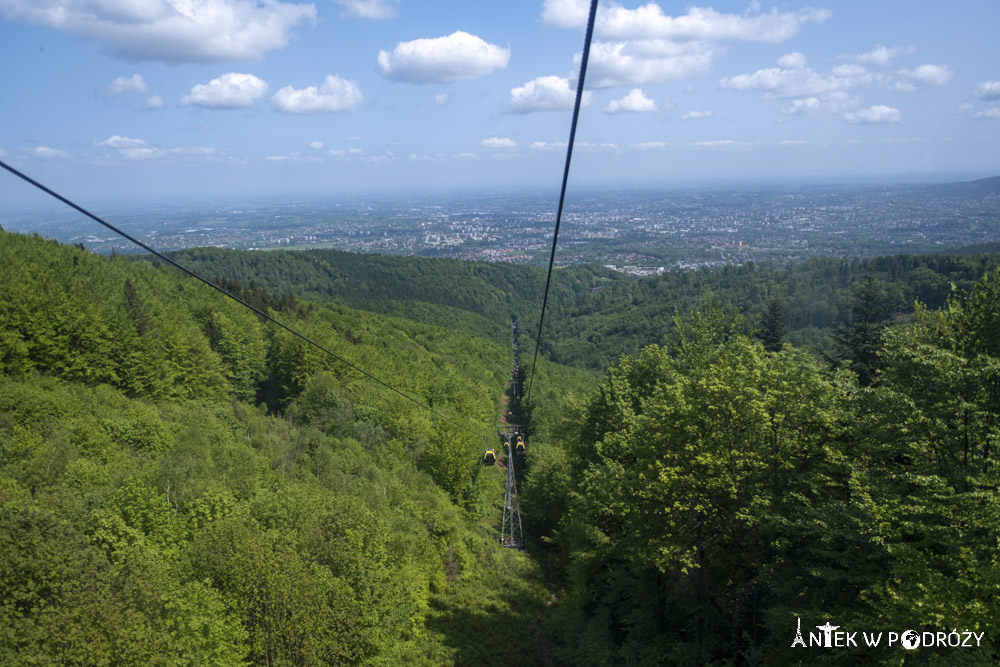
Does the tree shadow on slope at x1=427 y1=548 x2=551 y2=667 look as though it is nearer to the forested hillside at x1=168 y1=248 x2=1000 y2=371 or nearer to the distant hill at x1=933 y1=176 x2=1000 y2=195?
the forested hillside at x1=168 y1=248 x2=1000 y2=371

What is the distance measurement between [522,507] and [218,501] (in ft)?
81.3

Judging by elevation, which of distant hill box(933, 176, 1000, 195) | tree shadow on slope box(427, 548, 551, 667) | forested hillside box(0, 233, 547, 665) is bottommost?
tree shadow on slope box(427, 548, 551, 667)

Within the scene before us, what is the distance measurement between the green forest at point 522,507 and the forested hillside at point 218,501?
11 cm

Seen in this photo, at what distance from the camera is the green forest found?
9.40 m

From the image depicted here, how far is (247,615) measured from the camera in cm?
1396

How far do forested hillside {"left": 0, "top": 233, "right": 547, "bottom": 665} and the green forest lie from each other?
11 cm

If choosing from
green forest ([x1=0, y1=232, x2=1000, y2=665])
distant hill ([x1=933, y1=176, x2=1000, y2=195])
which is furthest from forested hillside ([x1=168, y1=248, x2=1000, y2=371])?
green forest ([x1=0, y1=232, x2=1000, y2=665])

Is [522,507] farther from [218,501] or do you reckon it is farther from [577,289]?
[577,289]

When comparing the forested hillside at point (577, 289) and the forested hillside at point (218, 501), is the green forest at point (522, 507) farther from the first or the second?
the forested hillside at point (577, 289)

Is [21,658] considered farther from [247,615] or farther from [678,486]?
[678,486]

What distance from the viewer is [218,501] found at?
17.6m

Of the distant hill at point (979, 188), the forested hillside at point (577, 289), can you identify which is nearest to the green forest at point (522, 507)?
the forested hillside at point (577, 289)

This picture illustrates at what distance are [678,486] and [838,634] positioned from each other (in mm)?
4893

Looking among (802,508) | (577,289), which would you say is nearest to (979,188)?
(577,289)
